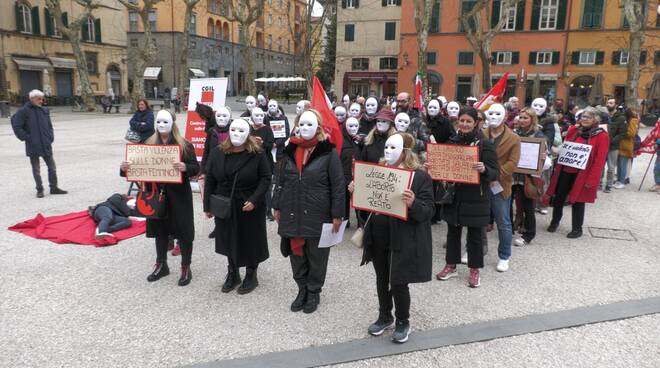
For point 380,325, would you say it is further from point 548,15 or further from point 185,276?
point 548,15

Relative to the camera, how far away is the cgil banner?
355 inches

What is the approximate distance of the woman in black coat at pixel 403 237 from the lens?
3.61 metres

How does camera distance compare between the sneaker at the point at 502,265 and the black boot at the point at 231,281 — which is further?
the sneaker at the point at 502,265

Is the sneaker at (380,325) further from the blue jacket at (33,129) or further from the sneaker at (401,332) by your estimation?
the blue jacket at (33,129)

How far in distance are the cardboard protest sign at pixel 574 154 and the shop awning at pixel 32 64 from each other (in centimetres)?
3813

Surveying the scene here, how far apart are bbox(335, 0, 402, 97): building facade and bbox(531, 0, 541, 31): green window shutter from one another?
11.5 m

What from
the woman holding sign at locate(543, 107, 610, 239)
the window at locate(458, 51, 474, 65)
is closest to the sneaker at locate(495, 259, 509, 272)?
the woman holding sign at locate(543, 107, 610, 239)

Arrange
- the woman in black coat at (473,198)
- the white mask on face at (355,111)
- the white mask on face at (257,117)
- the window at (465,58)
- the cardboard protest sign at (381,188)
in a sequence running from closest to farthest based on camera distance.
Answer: the cardboard protest sign at (381,188)
the woman in black coat at (473,198)
the white mask on face at (257,117)
the white mask on face at (355,111)
the window at (465,58)

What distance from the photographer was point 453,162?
475 cm

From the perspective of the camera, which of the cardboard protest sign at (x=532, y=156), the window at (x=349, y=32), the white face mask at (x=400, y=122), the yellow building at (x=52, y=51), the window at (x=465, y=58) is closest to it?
the cardboard protest sign at (x=532, y=156)

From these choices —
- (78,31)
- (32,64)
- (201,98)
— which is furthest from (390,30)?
(201,98)

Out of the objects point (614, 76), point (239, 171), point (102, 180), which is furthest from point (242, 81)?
point (239, 171)

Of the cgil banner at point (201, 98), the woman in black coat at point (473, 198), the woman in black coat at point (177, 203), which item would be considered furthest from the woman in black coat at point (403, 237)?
the cgil banner at point (201, 98)

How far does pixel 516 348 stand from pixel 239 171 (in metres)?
2.90
